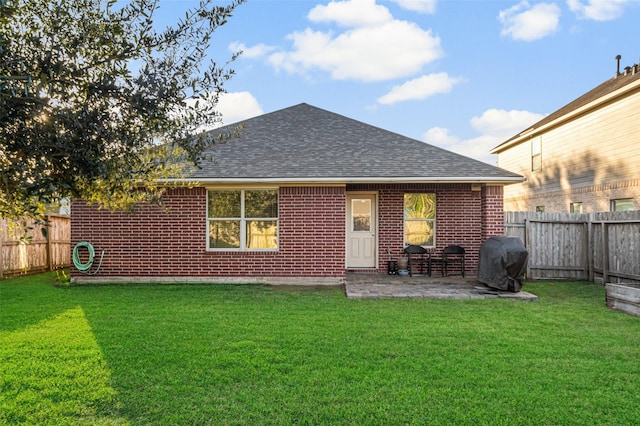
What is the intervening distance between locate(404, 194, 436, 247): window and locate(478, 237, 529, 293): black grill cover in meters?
2.64

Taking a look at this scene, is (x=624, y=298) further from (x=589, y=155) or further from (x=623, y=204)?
(x=589, y=155)

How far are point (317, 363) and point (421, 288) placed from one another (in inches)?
211

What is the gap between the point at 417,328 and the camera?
21.2ft

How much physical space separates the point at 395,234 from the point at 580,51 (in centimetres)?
1041

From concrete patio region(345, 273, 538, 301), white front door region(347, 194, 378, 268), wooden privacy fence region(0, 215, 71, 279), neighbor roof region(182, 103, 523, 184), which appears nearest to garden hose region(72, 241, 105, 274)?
wooden privacy fence region(0, 215, 71, 279)

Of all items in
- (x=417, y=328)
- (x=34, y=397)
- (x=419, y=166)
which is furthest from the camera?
(x=419, y=166)

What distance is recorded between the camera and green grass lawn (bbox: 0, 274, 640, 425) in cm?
369

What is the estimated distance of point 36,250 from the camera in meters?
13.3

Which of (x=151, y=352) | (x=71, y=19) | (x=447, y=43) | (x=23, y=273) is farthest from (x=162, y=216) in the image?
(x=447, y=43)

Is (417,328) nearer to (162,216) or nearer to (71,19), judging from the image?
(71,19)

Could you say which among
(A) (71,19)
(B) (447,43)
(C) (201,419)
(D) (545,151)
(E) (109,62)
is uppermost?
(B) (447,43)

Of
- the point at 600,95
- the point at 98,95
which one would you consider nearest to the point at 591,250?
the point at 600,95

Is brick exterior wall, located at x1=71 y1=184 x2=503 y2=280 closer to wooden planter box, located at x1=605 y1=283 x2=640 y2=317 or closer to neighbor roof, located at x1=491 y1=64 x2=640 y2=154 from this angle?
wooden planter box, located at x1=605 y1=283 x2=640 y2=317

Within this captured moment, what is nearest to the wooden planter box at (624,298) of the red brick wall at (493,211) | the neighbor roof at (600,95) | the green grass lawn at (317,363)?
the green grass lawn at (317,363)
